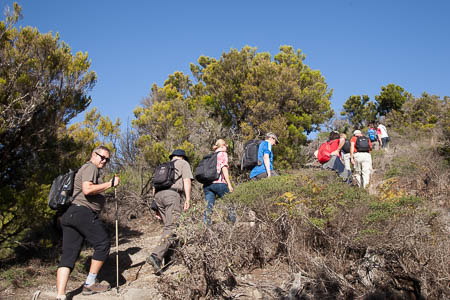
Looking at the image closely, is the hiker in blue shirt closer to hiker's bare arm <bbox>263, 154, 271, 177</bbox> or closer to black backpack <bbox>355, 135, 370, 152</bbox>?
hiker's bare arm <bbox>263, 154, 271, 177</bbox>

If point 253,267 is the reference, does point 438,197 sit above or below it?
above

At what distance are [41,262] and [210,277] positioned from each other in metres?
3.43

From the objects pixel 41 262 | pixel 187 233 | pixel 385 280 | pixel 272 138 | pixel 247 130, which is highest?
pixel 247 130

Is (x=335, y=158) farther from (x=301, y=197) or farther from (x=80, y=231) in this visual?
(x=80, y=231)

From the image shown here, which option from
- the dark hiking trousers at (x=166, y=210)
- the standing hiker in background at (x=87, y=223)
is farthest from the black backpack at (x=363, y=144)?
the standing hiker in background at (x=87, y=223)

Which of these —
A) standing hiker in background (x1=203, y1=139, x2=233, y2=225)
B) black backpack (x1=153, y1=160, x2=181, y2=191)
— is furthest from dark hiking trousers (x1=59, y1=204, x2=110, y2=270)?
standing hiker in background (x1=203, y1=139, x2=233, y2=225)

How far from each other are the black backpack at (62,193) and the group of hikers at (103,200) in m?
0.05

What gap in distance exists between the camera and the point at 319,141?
1418cm

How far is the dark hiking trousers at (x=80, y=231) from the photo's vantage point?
393 cm

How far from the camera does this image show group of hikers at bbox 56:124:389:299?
12.9 ft

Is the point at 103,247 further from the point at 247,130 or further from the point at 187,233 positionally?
the point at 247,130

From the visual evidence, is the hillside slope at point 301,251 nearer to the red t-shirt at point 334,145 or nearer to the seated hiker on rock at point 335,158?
the seated hiker on rock at point 335,158

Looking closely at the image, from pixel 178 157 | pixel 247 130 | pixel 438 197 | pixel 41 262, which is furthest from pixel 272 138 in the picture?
pixel 247 130

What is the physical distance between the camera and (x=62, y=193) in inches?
156
